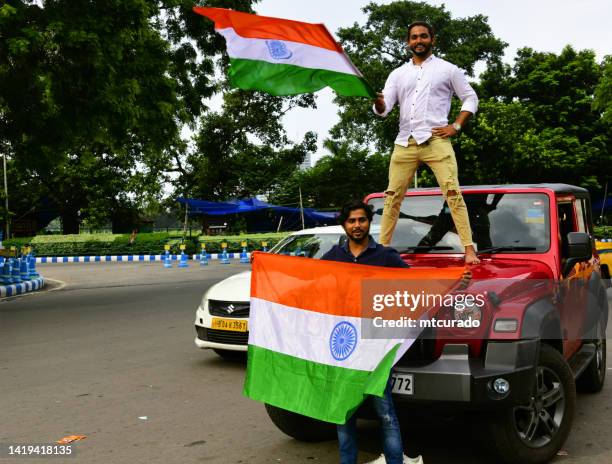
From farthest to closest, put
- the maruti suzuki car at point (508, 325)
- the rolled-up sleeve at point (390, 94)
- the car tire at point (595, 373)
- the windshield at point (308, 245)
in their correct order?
the windshield at point (308, 245), the car tire at point (595, 373), the rolled-up sleeve at point (390, 94), the maruti suzuki car at point (508, 325)

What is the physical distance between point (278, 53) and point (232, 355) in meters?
4.34

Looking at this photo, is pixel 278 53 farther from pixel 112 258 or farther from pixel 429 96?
pixel 112 258

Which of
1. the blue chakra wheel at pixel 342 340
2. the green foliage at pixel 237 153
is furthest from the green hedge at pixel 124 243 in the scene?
the blue chakra wheel at pixel 342 340

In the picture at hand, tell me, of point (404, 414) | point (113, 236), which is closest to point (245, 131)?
point (113, 236)

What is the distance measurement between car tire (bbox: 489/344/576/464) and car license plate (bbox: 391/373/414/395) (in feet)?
1.82

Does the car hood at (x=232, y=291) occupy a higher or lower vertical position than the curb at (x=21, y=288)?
higher

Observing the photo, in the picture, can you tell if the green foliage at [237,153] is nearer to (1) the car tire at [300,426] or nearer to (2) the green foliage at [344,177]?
(2) the green foliage at [344,177]

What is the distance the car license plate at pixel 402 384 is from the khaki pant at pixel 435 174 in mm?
Answer: 1435

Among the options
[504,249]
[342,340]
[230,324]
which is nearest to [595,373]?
[504,249]

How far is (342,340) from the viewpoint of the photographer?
12.8ft

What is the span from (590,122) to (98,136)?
33.8 meters

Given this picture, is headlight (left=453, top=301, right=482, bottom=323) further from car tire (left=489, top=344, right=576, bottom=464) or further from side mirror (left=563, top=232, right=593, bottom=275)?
side mirror (left=563, top=232, right=593, bottom=275)

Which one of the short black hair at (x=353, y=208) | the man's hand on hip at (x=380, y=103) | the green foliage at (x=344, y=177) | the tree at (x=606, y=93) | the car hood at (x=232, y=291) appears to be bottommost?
the car hood at (x=232, y=291)

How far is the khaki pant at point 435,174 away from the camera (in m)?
5.09
